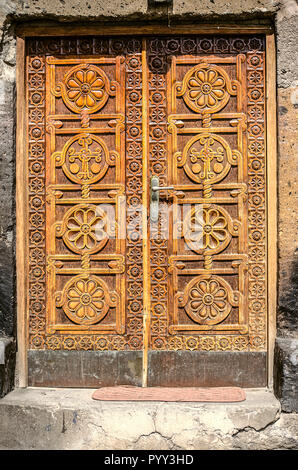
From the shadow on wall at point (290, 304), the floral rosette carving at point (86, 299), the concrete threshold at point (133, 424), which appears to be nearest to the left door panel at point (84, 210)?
the floral rosette carving at point (86, 299)

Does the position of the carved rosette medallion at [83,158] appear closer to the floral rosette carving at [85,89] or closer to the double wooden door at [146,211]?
the double wooden door at [146,211]

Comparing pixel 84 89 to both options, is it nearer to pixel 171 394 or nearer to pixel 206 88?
pixel 206 88

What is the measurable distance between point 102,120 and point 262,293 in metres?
1.67

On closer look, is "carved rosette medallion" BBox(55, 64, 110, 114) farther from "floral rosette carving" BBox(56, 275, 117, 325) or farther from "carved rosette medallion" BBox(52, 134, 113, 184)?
"floral rosette carving" BBox(56, 275, 117, 325)

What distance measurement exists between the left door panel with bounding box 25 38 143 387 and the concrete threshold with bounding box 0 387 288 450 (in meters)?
0.32

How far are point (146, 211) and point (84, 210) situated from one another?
0.45 meters

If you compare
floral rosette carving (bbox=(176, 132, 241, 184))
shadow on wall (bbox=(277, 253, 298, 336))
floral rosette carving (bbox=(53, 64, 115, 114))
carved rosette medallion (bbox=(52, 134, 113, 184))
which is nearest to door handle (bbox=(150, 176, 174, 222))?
floral rosette carving (bbox=(176, 132, 241, 184))

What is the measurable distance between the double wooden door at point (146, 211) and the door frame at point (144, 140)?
0.16 feet

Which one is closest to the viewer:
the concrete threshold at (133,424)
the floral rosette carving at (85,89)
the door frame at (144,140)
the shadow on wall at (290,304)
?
the concrete threshold at (133,424)

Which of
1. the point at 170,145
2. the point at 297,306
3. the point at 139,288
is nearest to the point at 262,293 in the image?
the point at 297,306

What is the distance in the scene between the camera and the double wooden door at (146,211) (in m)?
3.29

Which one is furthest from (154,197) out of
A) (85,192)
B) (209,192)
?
(85,192)

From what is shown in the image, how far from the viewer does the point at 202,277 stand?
10.9 feet

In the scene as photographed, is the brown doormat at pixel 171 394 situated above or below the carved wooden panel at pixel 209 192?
below
